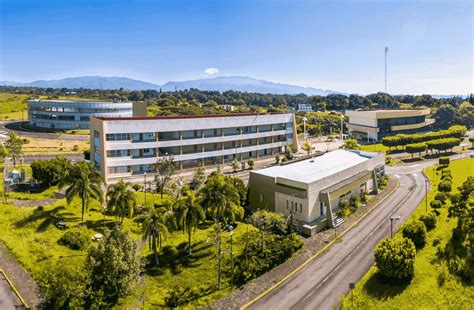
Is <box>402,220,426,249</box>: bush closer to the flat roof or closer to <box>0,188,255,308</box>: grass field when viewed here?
the flat roof

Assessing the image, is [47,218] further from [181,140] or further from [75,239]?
[181,140]

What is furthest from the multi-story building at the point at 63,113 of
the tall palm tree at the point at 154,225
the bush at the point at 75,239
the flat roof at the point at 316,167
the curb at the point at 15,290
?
the tall palm tree at the point at 154,225

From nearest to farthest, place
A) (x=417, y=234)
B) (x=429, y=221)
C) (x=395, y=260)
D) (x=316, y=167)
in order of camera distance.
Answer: (x=395, y=260) → (x=417, y=234) → (x=429, y=221) → (x=316, y=167)

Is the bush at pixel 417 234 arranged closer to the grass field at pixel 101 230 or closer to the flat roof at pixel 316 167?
the flat roof at pixel 316 167

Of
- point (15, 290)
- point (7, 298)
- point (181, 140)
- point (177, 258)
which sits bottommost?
point (177, 258)

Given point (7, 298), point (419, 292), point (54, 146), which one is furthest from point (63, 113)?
point (419, 292)
